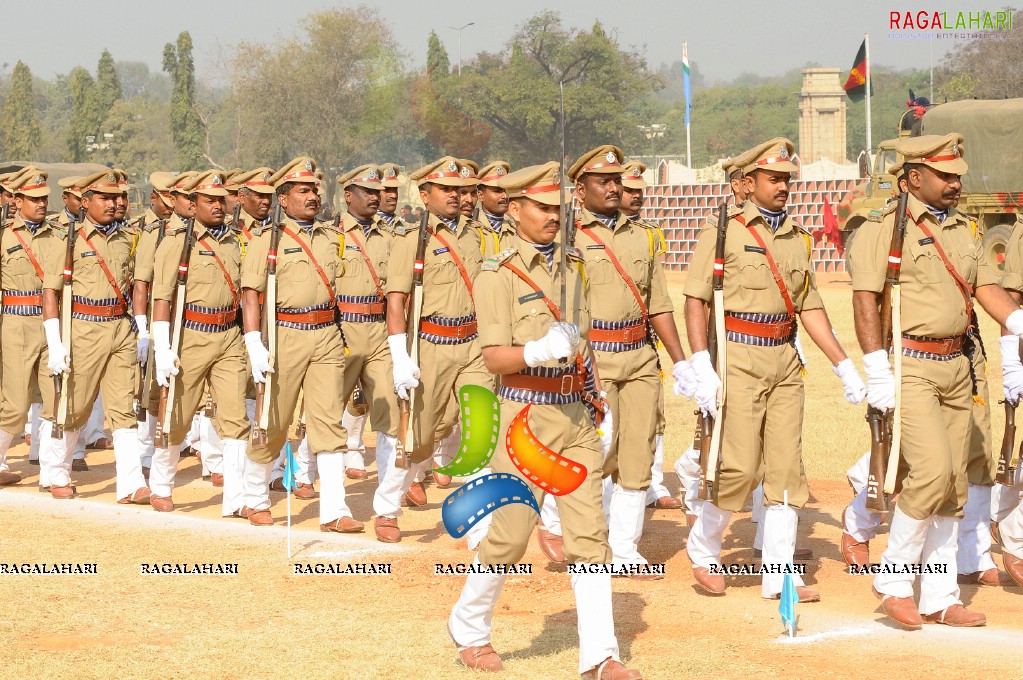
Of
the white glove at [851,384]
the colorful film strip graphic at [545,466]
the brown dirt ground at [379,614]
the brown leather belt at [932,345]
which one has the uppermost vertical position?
the brown leather belt at [932,345]

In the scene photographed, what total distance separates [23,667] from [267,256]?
13.6ft

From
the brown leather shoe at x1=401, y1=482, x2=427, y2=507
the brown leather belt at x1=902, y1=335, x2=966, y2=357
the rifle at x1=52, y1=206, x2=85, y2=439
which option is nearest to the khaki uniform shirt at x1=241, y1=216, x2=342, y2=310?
the brown leather shoe at x1=401, y1=482, x2=427, y2=507

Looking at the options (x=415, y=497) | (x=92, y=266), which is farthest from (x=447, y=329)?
(x=92, y=266)

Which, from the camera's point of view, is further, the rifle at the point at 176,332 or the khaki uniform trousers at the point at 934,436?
the rifle at the point at 176,332

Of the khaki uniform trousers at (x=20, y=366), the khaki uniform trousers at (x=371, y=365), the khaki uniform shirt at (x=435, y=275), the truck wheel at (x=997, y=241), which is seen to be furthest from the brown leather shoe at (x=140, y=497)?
the truck wheel at (x=997, y=241)

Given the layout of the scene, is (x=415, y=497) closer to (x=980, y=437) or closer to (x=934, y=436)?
(x=980, y=437)

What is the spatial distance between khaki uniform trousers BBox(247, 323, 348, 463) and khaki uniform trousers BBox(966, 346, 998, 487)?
4.44 metres

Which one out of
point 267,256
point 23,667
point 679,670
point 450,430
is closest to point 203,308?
point 267,256

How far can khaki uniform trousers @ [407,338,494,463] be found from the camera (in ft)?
34.7

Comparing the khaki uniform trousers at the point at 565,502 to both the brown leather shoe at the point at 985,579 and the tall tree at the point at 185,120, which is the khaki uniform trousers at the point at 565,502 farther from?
the tall tree at the point at 185,120

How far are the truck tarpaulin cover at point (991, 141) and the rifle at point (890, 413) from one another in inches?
845

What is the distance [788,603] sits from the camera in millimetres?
7520

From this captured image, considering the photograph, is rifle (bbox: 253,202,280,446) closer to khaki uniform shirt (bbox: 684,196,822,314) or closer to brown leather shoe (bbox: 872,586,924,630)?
khaki uniform shirt (bbox: 684,196,822,314)

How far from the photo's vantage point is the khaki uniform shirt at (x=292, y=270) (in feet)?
35.2
